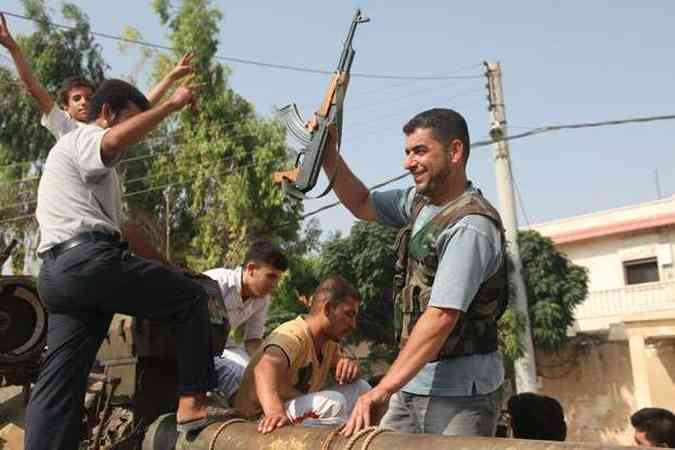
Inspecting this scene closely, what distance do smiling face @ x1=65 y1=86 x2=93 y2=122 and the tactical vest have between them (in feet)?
7.23

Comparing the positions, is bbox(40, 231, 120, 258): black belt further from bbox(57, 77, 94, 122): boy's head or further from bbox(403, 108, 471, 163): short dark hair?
bbox(57, 77, 94, 122): boy's head

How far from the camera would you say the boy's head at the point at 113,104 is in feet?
11.0

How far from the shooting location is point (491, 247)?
2.86 meters

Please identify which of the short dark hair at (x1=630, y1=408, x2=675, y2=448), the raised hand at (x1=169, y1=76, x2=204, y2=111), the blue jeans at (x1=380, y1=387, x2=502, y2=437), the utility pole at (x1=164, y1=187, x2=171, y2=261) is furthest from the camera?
the utility pole at (x1=164, y1=187, x2=171, y2=261)

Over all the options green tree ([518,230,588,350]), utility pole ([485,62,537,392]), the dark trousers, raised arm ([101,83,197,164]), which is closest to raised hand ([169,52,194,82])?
raised arm ([101,83,197,164])

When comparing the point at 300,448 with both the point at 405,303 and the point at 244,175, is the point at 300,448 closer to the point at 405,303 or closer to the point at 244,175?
the point at 405,303

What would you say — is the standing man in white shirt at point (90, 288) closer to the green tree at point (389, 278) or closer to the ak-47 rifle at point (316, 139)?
the ak-47 rifle at point (316, 139)

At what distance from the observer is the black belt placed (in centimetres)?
319

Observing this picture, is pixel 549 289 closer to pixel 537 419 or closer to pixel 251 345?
pixel 251 345

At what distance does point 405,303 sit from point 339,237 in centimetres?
1838

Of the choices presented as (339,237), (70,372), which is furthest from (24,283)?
(339,237)

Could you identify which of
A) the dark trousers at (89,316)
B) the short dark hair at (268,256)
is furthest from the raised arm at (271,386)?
the short dark hair at (268,256)

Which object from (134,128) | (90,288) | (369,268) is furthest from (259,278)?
(369,268)

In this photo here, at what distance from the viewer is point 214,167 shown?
816 inches
